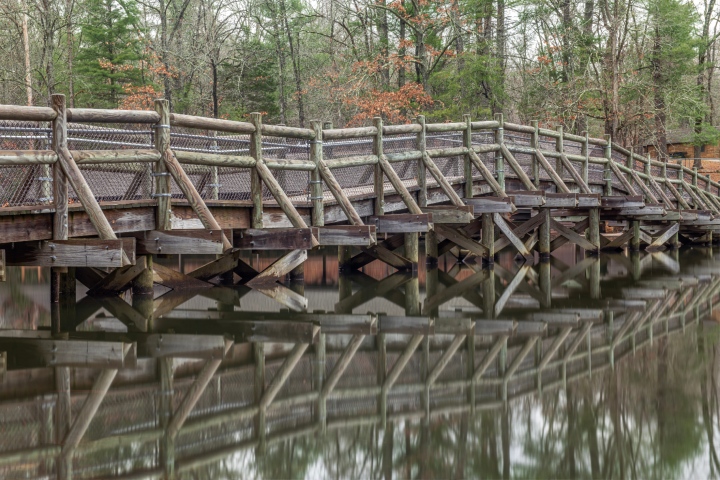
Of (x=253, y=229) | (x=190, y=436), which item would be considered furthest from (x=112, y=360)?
(x=253, y=229)

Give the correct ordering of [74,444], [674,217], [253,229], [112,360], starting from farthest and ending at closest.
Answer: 1. [674,217]
2. [253,229]
3. [112,360]
4. [74,444]

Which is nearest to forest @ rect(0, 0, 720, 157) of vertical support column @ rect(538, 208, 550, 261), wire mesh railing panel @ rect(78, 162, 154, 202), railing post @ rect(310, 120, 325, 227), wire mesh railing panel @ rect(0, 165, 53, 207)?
vertical support column @ rect(538, 208, 550, 261)

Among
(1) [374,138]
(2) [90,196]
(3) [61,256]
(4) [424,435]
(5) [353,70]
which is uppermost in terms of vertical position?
(5) [353,70]

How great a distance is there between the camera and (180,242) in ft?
41.4

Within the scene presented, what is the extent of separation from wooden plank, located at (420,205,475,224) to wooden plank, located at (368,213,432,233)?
41.9 inches

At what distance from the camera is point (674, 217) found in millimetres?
26500

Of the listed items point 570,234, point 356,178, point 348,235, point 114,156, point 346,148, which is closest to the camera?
point 114,156

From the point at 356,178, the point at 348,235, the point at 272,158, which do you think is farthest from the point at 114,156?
the point at 356,178

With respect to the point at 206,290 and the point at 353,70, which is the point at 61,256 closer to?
the point at 206,290

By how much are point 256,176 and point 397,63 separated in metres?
22.1

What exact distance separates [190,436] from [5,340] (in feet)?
16.5

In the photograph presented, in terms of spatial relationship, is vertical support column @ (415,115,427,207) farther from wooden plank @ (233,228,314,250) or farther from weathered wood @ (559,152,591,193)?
weathered wood @ (559,152,591,193)

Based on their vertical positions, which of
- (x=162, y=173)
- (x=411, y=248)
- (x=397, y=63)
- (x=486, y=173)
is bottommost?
(x=411, y=248)

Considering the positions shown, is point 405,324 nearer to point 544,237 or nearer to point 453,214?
point 453,214
